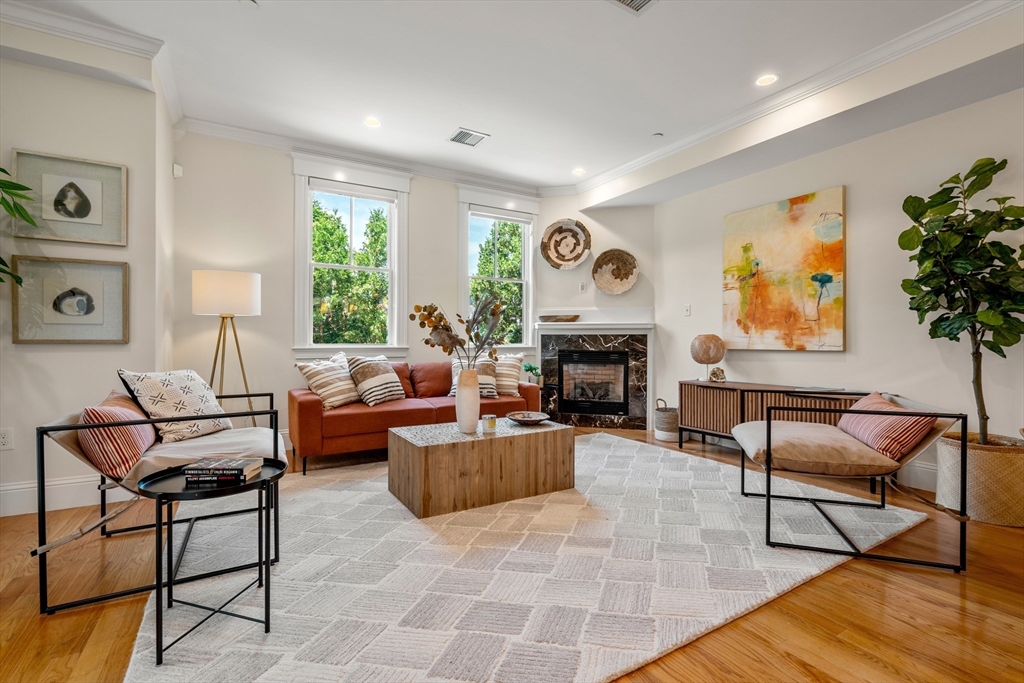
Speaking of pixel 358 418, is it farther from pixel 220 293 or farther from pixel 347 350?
pixel 220 293

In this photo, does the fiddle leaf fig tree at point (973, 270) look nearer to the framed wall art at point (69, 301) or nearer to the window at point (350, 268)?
the window at point (350, 268)

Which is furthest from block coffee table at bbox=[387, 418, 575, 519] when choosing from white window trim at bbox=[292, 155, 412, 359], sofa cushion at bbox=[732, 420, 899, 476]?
white window trim at bbox=[292, 155, 412, 359]

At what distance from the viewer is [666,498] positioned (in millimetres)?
2967

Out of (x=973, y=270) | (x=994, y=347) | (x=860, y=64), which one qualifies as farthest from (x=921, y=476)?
(x=860, y=64)

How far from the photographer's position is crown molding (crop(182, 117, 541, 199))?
158 inches

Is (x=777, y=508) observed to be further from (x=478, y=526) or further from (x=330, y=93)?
(x=330, y=93)

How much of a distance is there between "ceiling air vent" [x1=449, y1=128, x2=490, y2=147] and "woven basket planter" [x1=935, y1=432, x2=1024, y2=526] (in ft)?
13.1

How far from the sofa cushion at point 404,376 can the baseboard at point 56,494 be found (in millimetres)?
2078

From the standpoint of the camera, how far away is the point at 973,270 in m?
2.71

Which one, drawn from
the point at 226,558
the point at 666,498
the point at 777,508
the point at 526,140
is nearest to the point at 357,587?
the point at 226,558

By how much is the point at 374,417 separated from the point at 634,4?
10.3 feet

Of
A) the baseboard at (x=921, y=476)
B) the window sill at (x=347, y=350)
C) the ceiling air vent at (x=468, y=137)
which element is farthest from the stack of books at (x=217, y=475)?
the baseboard at (x=921, y=476)

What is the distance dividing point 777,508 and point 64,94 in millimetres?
4824

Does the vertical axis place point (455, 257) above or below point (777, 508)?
above
